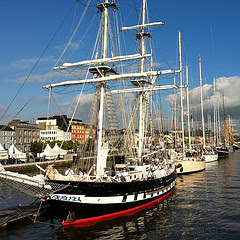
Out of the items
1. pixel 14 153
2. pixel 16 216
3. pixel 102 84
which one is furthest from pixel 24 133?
pixel 16 216

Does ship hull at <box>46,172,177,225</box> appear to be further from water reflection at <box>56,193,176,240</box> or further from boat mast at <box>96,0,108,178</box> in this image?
boat mast at <box>96,0,108,178</box>

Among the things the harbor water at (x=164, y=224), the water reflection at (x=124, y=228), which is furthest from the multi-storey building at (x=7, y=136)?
the water reflection at (x=124, y=228)

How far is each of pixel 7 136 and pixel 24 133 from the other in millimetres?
10350

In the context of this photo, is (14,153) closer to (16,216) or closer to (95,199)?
(16,216)

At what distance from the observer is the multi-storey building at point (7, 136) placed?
10131 centimetres

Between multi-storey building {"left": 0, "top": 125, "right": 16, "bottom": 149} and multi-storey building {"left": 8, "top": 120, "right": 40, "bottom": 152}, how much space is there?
1814mm

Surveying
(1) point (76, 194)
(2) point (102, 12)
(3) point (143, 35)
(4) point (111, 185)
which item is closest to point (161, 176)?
(4) point (111, 185)

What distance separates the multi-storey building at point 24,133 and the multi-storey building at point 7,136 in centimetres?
181

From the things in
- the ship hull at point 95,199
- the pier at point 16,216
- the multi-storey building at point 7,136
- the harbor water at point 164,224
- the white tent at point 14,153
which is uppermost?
the multi-storey building at point 7,136

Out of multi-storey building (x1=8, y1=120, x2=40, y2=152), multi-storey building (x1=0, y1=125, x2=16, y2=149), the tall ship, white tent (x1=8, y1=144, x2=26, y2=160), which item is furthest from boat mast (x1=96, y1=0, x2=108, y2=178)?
multi-storey building (x1=8, y1=120, x2=40, y2=152)

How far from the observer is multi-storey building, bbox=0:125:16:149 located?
101 meters

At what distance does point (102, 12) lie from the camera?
79.6ft

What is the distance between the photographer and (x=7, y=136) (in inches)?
4087

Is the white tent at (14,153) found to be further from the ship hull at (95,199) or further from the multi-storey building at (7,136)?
the multi-storey building at (7,136)
